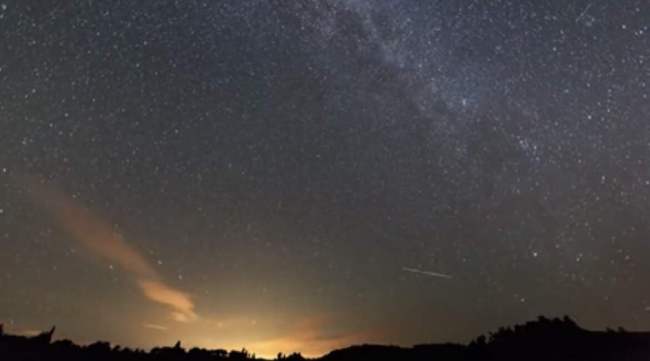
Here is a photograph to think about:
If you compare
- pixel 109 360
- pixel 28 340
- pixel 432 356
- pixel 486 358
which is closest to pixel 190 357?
pixel 109 360

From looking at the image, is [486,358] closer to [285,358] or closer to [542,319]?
[542,319]

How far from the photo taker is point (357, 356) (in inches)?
962

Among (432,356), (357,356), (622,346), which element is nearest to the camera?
(622,346)

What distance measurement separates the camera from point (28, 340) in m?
26.5

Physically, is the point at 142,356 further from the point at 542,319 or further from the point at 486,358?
the point at 542,319

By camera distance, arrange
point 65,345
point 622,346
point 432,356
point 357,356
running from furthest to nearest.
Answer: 1. point 65,345
2. point 357,356
3. point 432,356
4. point 622,346

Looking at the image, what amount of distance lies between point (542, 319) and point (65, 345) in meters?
23.4

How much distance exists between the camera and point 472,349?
22078mm

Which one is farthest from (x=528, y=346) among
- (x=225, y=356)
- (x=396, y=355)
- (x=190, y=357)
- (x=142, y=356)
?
(x=142, y=356)

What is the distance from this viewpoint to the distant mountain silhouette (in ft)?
65.9

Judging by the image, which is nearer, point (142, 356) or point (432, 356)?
point (432, 356)

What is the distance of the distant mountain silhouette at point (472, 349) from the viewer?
65.9ft

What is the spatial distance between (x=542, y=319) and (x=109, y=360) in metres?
20.2

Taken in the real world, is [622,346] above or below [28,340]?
below
